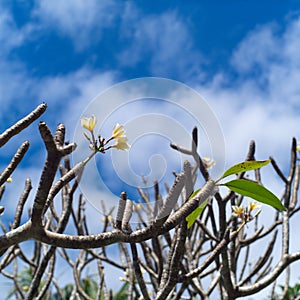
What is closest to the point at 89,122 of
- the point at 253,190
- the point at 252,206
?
the point at 253,190

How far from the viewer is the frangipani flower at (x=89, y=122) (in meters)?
1.01

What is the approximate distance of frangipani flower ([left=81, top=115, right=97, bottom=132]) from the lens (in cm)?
101

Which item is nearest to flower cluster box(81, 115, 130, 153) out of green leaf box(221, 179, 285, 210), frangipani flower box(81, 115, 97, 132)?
frangipani flower box(81, 115, 97, 132)

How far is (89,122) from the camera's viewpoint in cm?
101

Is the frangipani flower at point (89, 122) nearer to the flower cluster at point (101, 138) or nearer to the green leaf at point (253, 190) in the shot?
the flower cluster at point (101, 138)

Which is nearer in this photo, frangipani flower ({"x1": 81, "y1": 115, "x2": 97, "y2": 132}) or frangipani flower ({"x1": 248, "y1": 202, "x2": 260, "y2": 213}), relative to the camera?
frangipani flower ({"x1": 81, "y1": 115, "x2": 97, "y2": 132})

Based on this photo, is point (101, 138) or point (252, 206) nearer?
point (101, 138)

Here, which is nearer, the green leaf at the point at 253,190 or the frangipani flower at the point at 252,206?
the green leaf at the point at 253,190

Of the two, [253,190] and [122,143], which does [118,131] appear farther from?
[253,190]

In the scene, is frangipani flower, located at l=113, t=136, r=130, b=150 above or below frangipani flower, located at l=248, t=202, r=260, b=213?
below

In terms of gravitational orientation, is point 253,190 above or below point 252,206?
below

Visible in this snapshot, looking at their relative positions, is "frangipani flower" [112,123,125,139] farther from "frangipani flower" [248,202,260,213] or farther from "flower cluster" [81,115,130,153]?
"frangipani flower" [248,202,260,213]

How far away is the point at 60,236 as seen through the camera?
0.96 metres

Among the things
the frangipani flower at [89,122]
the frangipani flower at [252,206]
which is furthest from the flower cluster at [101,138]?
the frangipani flower at [252,206]
